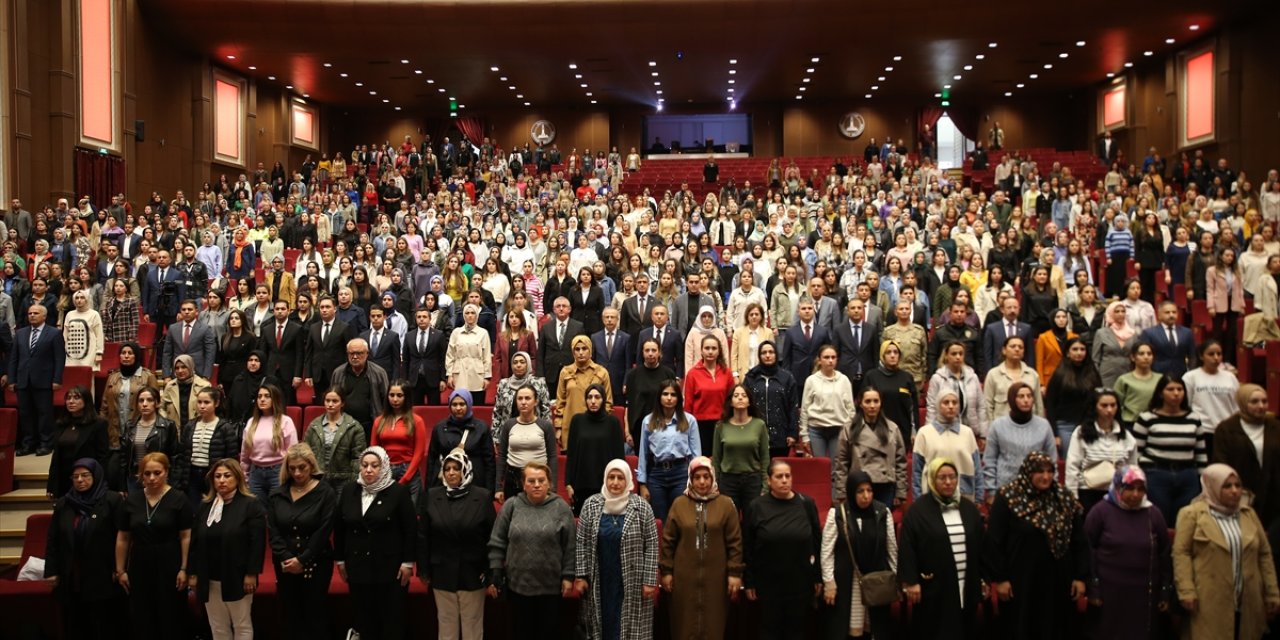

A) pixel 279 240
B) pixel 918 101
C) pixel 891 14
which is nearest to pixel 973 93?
pixel 918 101

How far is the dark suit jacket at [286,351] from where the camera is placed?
8242 millimetres

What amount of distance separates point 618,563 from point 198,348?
4.80m

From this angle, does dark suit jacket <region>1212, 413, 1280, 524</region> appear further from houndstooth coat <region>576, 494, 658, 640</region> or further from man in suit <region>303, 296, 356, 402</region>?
man in suit <region>303, 296, 356, 402</region>

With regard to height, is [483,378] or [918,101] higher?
[918,101]

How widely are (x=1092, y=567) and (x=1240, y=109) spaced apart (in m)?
18.4

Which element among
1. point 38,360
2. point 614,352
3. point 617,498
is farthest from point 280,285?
point 617,498

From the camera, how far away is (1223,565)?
517cm

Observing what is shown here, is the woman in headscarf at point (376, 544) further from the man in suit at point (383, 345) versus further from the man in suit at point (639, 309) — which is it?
the man in suit at point (639, 309)

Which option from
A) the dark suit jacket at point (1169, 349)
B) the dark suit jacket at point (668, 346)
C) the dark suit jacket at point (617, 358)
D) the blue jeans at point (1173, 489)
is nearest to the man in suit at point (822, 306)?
the dark suit jacket at point (668, 346)

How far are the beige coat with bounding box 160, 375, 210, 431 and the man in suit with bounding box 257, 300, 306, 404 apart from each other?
972mm

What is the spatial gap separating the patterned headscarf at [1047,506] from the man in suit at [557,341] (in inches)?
157

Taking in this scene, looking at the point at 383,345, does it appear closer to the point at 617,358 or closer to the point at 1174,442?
the point at 617,358

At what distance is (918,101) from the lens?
96.5 ft

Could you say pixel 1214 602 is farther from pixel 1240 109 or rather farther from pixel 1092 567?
pixel 1240 109
